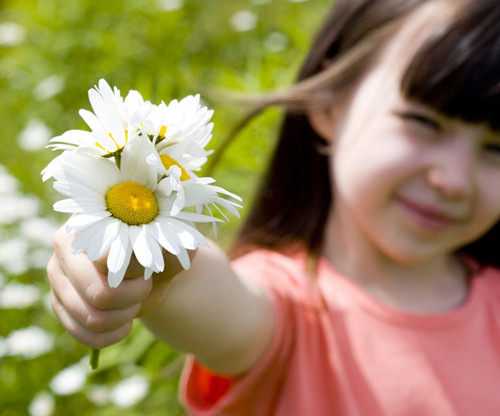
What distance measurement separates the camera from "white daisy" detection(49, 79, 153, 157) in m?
0.41

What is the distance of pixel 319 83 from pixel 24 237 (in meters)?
0.72

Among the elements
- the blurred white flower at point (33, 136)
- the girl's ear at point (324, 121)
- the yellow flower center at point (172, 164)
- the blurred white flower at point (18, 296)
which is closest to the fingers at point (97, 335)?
the yellow flower center at point (172, 164)

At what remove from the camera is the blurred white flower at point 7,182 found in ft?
5.18

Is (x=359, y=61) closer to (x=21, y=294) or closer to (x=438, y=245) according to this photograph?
(x=438, y=245)

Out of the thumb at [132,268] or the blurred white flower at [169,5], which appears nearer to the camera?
the thumb at [132,268]

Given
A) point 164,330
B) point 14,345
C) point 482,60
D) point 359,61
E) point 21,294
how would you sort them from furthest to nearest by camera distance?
point 21,294
point 14,345
point 359,61
point 482,60
point 164,330

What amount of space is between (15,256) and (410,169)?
0.82 meters

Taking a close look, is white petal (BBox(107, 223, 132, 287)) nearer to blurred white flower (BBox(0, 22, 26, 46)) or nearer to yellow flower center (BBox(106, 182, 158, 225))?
yellow flower center (BBox(106, 182, 158, 225))

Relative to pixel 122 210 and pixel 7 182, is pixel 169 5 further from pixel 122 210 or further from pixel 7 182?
pixel 122 210

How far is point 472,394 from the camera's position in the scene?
2.85 ft

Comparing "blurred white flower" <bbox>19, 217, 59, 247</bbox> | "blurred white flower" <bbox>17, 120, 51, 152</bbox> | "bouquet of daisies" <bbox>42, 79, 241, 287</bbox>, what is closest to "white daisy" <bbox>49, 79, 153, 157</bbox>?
"bouquet of daisies" <bbox>42, 79, 241, 287</bbox>

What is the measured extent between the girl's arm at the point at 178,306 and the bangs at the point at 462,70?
28 cm

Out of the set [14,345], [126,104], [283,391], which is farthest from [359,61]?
[14,345]

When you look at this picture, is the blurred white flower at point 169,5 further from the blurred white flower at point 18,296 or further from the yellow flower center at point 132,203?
the yellow flower center at point 132,203
